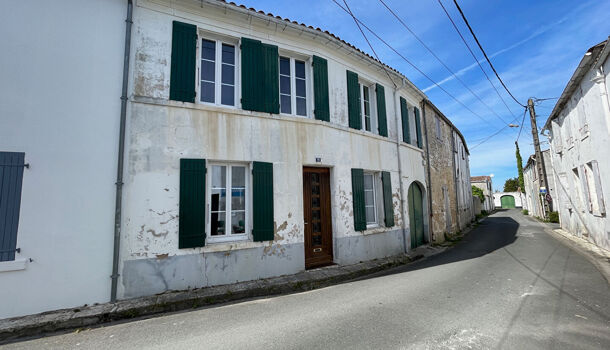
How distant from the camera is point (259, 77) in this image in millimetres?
6277

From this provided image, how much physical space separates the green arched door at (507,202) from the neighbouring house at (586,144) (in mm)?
40574

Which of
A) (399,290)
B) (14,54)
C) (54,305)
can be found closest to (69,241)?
(54,305)

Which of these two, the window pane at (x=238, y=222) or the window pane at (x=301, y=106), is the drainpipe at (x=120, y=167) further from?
the window pane at (x=301, y=106)

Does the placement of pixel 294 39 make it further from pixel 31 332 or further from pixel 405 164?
pixel 31 332

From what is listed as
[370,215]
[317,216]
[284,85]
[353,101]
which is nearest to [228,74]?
[284,85]

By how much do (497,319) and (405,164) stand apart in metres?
6.50

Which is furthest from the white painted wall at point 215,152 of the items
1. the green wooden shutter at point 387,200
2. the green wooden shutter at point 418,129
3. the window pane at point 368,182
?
the green wooden shutter at point 418,129

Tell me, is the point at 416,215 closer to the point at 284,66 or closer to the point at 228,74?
the point at 284,66

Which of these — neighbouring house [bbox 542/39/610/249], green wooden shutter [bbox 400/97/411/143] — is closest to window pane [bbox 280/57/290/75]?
green wooden shutter [bbox 400/97/411/143]

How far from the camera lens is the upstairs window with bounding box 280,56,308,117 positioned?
6.79 m

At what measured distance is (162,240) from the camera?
502cm

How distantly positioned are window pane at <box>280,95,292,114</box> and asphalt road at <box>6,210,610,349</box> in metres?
4.33

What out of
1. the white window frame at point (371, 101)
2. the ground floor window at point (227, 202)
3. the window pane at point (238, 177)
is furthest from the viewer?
the white window frame at point (371, 101)

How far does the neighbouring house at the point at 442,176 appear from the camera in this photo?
11.5 m
